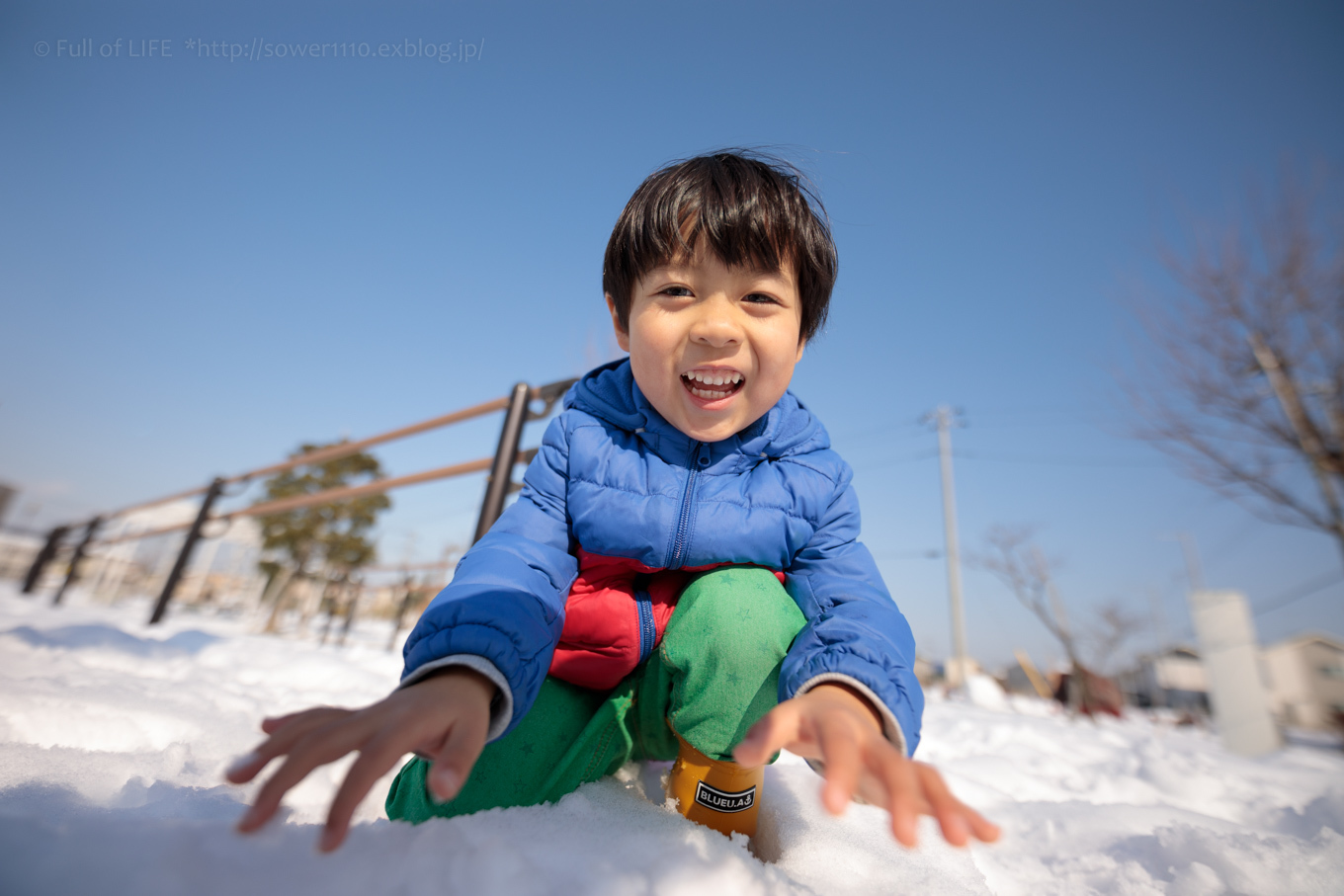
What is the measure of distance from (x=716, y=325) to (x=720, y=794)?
0.57 meters

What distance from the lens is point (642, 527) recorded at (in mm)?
766

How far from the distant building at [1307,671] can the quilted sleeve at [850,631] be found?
2676cm

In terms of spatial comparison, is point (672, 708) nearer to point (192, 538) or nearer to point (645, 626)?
point (645, 626)

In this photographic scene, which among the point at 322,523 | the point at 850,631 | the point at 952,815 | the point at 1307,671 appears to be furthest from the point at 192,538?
the point at 1307,671

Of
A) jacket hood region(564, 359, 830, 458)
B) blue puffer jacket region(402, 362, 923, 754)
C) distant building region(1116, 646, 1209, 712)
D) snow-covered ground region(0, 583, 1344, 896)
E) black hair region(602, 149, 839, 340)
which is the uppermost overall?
black hair region(602, 149, 839, 340)

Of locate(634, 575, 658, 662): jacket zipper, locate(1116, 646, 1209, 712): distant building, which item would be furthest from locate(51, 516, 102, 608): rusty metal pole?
locate(1116, 646, 1209, 712): distant building

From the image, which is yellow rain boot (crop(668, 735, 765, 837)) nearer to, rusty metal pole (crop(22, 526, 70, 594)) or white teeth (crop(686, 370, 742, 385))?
white teeth (crop(686, 370, 742, 385))

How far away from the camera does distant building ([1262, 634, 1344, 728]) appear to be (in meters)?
19.2

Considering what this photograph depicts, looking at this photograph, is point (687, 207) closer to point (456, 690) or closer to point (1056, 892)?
point (456, 690)

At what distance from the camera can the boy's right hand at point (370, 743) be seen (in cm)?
36

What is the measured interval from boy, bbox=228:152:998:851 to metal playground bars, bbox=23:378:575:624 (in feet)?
2.04

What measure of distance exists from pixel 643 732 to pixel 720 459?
15.6 inches

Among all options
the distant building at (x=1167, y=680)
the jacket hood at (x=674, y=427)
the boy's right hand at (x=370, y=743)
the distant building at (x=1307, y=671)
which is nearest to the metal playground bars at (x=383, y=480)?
the jacket hood at (x=674, y=427)

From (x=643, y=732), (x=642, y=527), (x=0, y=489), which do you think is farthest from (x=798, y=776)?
(x=0, y=489)
